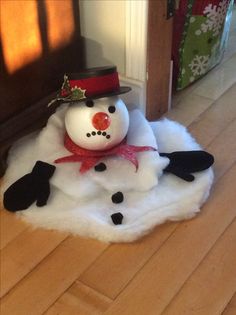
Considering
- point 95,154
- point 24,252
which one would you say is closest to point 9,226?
point 24,252

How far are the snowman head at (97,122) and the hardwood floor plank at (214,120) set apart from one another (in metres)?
0.33

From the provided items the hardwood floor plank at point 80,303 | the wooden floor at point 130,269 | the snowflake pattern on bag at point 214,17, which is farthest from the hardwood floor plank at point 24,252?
the snowflake pattern on bag at point 214,17

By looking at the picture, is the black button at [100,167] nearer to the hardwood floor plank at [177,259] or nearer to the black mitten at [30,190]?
the black mitten at [30,190]

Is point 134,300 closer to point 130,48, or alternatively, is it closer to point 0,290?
point 0,290

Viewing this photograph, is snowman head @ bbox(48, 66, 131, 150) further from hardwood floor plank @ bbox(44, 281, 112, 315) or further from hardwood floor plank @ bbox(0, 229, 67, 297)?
hardwood floor plank @ bbox(44, 281, 112, 315)

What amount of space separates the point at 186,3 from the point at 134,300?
41.8 inches

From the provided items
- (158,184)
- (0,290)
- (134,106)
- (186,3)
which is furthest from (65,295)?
(186,3)

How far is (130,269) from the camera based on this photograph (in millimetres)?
1183

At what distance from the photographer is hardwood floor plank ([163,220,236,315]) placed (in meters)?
1.09

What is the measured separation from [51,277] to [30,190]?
281mm

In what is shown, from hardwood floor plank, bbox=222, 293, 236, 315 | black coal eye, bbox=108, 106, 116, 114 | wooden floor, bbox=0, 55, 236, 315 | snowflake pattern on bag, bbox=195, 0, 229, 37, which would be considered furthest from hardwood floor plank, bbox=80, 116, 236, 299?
snowflake pattern on bag, bbox=195, 0, 229, 37

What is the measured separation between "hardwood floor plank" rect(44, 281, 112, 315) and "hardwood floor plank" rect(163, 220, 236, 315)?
0.15 meters

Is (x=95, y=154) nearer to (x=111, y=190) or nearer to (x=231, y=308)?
(x=111, y=190)

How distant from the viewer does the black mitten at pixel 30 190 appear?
4.35 feet
